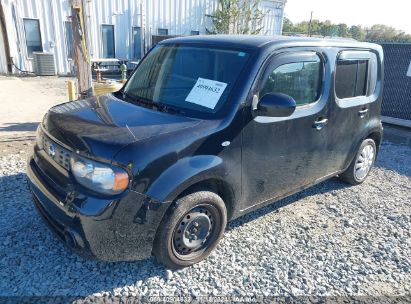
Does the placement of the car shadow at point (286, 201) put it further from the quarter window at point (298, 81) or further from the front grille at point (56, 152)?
the front grille at point (56, 152)

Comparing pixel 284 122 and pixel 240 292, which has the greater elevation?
pixel 284 122

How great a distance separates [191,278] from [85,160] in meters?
1.31

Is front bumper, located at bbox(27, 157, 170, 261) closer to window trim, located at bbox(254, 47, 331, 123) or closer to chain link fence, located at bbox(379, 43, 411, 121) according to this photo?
window trim, located at bbox(254, 47, 331, 123)

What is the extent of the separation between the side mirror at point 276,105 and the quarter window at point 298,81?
0.15 metres

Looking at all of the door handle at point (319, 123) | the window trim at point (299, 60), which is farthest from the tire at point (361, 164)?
the window trim at point (299, 60)

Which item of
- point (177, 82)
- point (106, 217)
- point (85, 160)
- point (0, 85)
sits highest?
point (177, 82)

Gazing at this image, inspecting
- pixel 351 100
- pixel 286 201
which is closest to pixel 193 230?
pixel 286 201

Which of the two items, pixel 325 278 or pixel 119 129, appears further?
pixel 325 278

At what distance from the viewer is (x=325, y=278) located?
2883 mm

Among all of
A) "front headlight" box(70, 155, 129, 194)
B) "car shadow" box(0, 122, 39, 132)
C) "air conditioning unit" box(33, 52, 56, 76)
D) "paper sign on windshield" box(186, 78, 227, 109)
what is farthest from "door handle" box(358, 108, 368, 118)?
"air conditioning unit" box(33, 52, 56, 76)

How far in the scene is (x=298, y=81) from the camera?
3.31m

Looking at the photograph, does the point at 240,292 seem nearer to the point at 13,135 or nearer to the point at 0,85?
the point at 13,135

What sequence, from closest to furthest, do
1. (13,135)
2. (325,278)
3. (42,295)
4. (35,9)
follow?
(42,295) → (325,278) → (13,135) → (35,9)

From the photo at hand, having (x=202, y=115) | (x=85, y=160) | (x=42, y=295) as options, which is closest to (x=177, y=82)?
(x=202, y=115)
